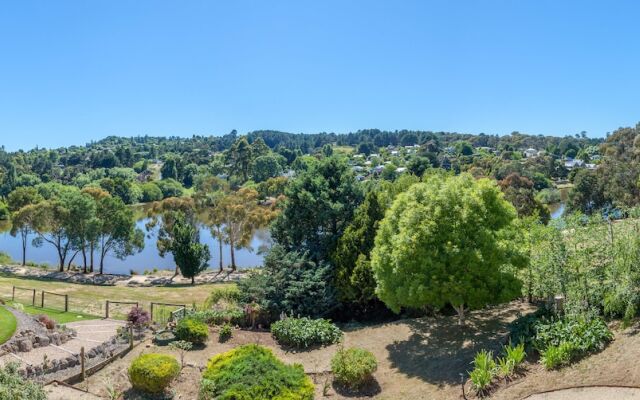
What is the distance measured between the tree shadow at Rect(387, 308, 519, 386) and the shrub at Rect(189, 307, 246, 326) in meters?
6.37

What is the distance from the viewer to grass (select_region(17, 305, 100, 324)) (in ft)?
68.8

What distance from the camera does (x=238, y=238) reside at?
42.1 m

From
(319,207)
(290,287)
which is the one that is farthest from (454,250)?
(319,207)

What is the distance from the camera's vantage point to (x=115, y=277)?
125ft

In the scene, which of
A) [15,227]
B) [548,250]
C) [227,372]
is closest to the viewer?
[227,372]

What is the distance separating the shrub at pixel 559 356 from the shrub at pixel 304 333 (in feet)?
25.2

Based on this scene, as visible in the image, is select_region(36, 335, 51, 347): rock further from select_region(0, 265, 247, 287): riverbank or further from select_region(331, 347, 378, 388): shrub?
select_region(0, 265, 247, 287): riverbank

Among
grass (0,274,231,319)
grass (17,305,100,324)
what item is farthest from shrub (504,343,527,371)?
grass (17,305,100,324)

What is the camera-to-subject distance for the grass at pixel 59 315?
21.0 meters

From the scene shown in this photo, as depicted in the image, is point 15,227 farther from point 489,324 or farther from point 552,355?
point 552,355

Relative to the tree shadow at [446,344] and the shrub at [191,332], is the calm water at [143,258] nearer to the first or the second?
the shrub at [191,332]

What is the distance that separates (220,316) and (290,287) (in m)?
2.96

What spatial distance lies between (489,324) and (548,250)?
4120 millimetres

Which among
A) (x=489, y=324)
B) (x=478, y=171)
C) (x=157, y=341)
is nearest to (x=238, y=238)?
(x=157, y=341)
